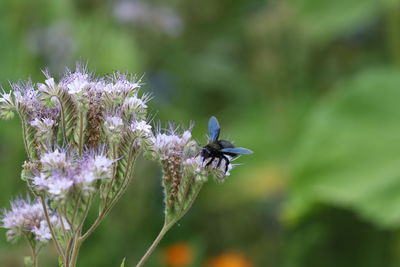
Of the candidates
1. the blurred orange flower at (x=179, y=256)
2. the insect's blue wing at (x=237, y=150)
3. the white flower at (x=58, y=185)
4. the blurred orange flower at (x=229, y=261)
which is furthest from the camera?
the blurred orange flower at (x=229, y=261)

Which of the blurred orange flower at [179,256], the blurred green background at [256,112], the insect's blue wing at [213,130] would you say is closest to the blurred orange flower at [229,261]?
the blurred green background at [256,112]

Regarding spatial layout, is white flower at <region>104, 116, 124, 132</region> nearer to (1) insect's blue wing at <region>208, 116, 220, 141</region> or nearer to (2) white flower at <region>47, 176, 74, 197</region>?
(2) white flower at <region>47, 176, 74, 197</region>

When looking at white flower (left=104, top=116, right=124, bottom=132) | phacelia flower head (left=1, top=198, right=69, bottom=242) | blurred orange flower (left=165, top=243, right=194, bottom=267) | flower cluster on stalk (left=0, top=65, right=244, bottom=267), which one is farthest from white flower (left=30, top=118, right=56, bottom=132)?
blurred orange flower (left=165, top=243, right=194, bottom=267)

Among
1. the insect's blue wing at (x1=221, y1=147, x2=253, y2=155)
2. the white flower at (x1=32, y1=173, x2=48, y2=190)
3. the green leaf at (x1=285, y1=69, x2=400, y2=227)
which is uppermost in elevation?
the green leaf at (x1=285, y1=69, x2=400, y2=227)

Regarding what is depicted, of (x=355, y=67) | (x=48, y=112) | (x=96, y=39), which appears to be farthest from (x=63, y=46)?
(x=48, y=112)

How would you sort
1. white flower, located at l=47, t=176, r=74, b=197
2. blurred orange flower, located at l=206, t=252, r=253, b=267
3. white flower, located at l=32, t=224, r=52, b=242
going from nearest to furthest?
1. white flower, located at l=47, t=176, r=74, b=197
2. white flower, located at l=32, t=224, r=52, b=242
3. blurred orange flower, located at l=206, t=252, r=253, b=267

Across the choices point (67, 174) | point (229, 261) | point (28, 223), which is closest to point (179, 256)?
point (229, 261)

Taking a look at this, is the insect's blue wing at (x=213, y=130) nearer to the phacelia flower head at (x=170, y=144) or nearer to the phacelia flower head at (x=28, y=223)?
the phacelia flower head at (x=170, y=144)

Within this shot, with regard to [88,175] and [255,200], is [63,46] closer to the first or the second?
[255,200]
